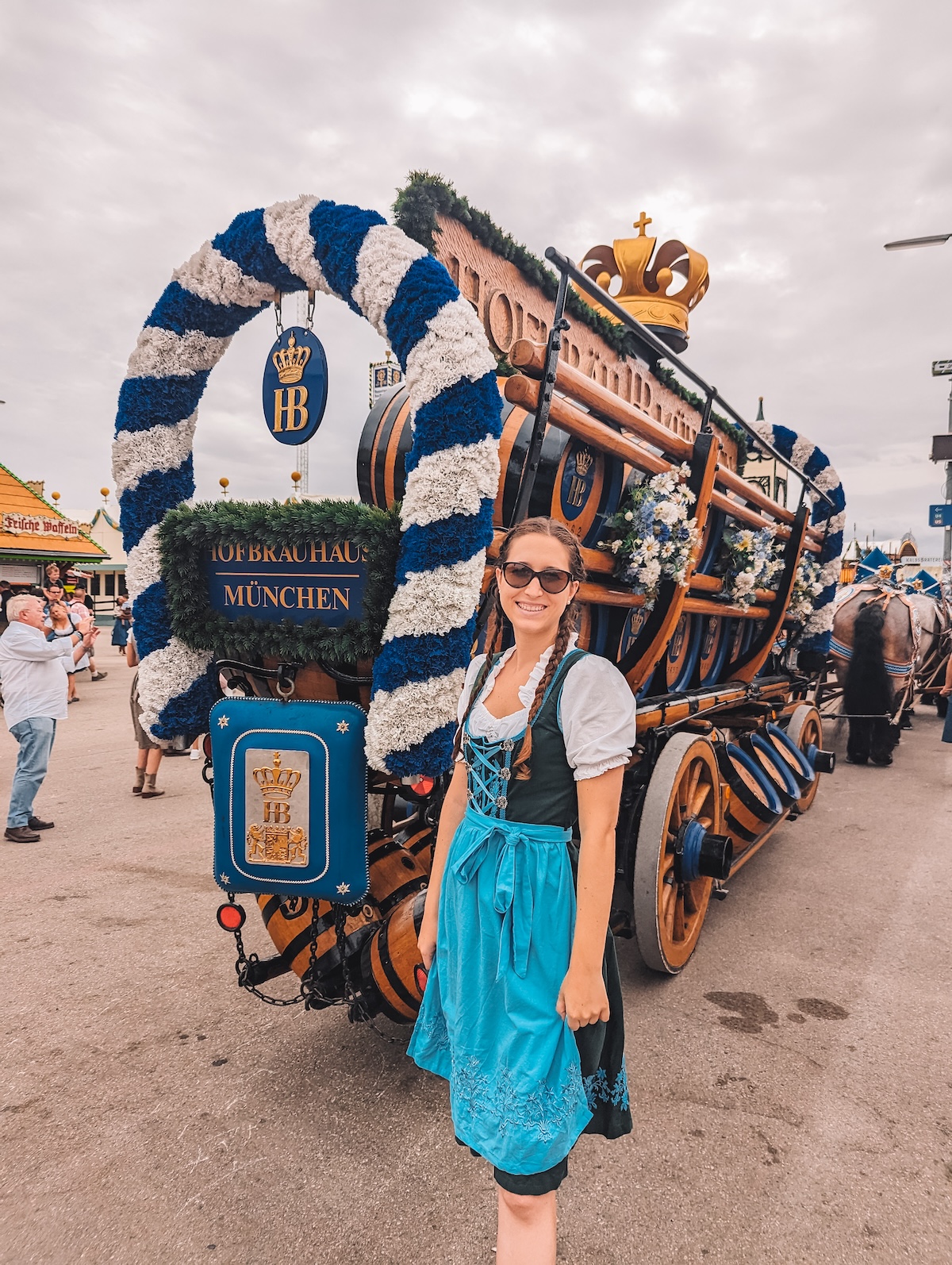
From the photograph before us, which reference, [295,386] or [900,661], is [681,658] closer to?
[295,386]

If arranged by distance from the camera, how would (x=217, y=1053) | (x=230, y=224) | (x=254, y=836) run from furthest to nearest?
(x=217, y=1053), (x=230, y=224), (x=254, y=836)

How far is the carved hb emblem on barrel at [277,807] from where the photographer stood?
2.15 meters

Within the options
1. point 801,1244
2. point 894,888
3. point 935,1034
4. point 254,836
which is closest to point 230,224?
point 254,836

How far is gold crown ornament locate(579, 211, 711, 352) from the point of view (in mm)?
4305

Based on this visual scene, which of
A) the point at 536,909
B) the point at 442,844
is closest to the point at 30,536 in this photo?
the point at 442,844

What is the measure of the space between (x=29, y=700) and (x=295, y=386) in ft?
13.7

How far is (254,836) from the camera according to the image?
220 centimetres

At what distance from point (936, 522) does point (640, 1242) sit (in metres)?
15.9

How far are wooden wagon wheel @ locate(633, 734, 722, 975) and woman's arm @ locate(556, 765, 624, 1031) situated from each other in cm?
167

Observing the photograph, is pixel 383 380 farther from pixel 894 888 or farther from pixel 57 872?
pixel 894 888

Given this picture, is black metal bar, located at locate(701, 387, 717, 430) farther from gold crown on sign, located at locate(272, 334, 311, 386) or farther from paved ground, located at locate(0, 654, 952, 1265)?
paved ground, located at locate(0, 654, 952, 1265)

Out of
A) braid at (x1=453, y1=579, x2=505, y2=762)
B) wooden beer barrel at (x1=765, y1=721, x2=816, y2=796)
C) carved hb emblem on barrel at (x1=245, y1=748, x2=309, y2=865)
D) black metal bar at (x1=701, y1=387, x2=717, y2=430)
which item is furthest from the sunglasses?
wooden beer barrel at (x1=765, y1=721, x2=816, y2=796)

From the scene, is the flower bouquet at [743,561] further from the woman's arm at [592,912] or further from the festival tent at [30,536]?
the festival tent at [30,536]

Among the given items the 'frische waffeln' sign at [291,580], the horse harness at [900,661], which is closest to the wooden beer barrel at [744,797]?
the 'frische waffeln' sign at [291,580]
